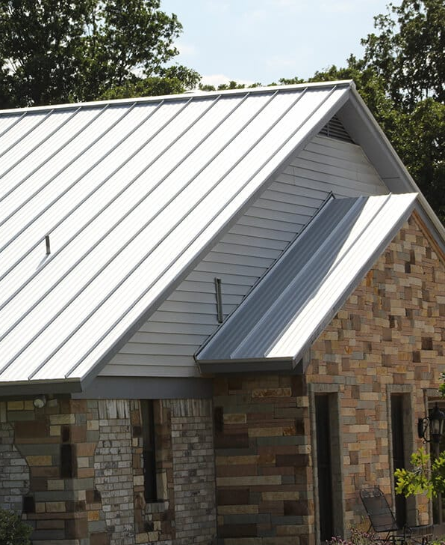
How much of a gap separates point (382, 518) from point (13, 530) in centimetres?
589

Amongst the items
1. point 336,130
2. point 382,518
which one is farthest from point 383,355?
point 336,130

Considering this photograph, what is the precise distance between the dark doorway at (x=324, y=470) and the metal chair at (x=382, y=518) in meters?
0.51

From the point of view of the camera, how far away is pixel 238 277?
1950cm

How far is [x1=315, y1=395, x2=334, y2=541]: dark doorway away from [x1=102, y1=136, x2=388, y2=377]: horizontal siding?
1.93 m

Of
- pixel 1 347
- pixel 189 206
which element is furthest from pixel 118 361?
pixel 189 206

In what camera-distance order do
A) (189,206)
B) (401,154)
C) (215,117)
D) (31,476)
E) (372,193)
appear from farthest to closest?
(401,154), (372,193), (215,117), (189,206), (31,476)

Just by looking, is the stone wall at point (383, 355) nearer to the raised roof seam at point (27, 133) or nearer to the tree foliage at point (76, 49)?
the raised roof seam at point (27, 133)

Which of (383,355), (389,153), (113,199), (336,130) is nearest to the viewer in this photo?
(113,199)

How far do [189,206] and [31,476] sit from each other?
15.5 feet

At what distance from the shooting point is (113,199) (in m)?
19.4

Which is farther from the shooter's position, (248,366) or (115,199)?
(115,199)

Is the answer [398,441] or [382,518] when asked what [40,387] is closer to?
[382,518]

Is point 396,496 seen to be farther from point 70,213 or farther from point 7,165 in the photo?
point 7,165

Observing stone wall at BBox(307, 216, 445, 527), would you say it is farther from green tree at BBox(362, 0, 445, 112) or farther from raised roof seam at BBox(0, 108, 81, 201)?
green tree at BBox(362, 0, 445, 112)
